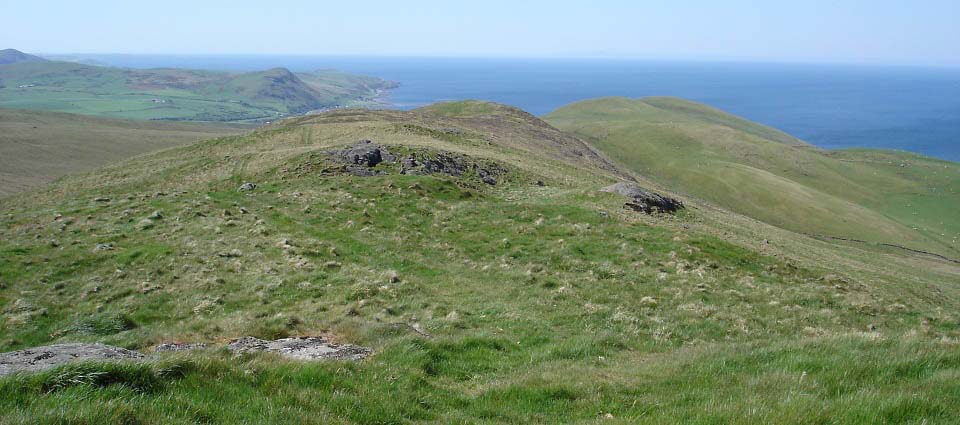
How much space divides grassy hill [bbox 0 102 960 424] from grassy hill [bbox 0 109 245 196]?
261 feet

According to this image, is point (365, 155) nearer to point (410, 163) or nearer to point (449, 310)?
point (410, 163)

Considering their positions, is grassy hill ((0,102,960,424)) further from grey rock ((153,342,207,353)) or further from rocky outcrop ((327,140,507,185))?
grey rock ((153,342,207,353))

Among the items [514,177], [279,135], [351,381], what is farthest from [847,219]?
[351,381]

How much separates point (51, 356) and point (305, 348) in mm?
4477

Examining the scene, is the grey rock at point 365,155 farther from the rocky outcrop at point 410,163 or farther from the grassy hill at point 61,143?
the grassy hill at point 61,143

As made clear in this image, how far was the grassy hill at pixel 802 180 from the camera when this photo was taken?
236 feet

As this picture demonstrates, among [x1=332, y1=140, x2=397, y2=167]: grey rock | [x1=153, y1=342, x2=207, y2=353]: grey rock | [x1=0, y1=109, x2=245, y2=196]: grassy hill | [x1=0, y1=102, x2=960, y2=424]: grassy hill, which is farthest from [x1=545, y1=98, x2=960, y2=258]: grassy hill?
[x1=0, y1=109, x2=245, y2=196]: grassy hill

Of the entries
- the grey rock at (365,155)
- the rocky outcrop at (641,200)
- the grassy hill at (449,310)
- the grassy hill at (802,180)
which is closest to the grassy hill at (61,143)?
the grey rock at (365,155)

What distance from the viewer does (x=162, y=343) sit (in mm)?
13297

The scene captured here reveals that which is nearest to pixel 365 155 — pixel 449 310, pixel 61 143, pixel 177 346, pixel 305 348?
pixel 449 310

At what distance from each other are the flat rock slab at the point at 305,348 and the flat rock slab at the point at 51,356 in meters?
2.22

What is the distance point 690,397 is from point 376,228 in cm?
2107

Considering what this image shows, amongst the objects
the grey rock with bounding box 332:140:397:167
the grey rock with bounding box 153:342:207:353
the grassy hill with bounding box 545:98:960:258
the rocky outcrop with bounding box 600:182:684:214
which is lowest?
the grassy hill with bounding box 545:98:960:258

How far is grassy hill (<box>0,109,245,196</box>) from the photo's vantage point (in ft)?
318
